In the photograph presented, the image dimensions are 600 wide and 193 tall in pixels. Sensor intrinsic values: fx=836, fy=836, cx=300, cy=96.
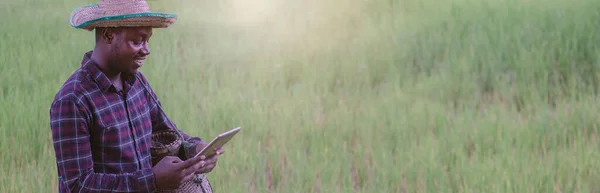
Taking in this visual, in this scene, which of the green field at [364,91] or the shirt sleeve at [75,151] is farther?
the green field at [364,91]

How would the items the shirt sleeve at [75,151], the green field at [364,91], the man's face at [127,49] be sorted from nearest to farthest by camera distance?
1. the shirt sleeve at [75,151]
2. the man's face at [127,49]
3. the green field at [364,91]

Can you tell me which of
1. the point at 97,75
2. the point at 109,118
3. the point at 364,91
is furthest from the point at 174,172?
the point at 364,91

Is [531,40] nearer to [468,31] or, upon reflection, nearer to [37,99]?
[468,31]

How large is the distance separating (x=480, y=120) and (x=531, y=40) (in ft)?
4.54

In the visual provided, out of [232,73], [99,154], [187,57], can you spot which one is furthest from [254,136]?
[99,154]

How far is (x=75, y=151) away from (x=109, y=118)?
13 cm

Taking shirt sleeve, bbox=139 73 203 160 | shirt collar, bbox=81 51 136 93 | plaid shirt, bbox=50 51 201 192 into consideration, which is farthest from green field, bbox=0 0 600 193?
shirt collar, bbox=81 51 136 93

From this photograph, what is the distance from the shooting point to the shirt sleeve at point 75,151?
6.82 feet

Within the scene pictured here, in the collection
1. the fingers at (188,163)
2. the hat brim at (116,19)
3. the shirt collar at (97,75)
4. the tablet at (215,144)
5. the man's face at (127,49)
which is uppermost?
the hat brim at (116,19)

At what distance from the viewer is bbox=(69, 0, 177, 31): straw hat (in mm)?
2164

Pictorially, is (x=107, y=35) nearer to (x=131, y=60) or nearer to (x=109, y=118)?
(x=131, y=60)

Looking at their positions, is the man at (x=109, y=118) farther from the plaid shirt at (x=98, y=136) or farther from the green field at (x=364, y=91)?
the green field at (x=364, y=91)

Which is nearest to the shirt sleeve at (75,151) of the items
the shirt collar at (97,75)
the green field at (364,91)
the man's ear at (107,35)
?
the shirt collar at (97,75)

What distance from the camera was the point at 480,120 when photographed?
4.30 meters
